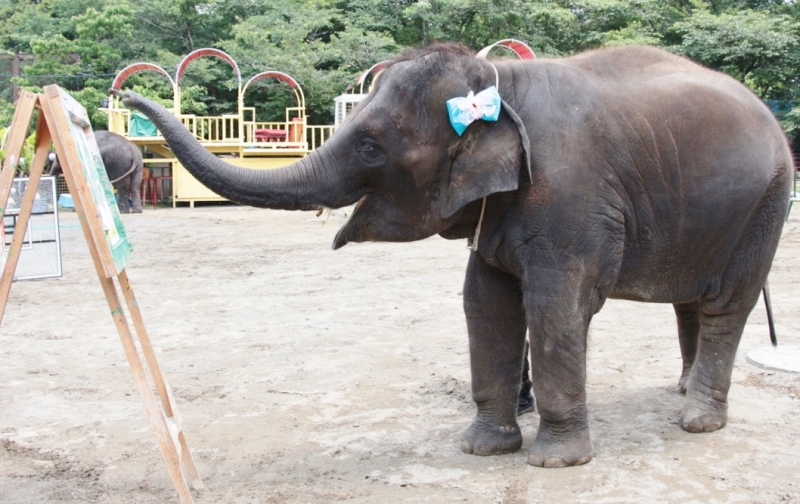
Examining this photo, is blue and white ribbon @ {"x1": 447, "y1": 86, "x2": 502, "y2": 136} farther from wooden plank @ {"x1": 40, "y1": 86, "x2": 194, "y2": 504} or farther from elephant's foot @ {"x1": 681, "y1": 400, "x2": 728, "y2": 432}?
elephant's foot @ {"x1": 681, "y1": 400, "x2": 728, "y2": 432}

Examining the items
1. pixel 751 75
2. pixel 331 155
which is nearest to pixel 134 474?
pixel 331 155

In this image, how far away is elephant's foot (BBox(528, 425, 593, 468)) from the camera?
4.09 m

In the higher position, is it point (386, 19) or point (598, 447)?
point (386, 19)

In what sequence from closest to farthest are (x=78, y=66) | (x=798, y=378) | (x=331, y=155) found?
(x=331, y=155)
(x=798, y=378)
(x=78, y=66)

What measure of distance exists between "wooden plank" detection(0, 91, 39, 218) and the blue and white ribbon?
1.76 meters

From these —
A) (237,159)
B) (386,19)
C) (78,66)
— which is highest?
(386,19)

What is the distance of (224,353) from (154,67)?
17.2 metres

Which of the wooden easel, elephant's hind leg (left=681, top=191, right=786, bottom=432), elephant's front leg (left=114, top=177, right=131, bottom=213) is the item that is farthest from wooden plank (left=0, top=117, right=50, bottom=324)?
elephant's front leg (left=114, top=177, right=131, bottom=213)

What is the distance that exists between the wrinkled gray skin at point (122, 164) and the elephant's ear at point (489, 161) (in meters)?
16.3

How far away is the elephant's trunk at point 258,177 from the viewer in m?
3.54

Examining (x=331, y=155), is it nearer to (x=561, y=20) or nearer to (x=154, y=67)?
(x=154, y=67)

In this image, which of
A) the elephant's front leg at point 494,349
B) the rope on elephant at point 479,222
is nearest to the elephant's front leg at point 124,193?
the elephant's front leg at point 494,349

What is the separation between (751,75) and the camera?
2720cm

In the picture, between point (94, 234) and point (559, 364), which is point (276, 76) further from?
point (94, 234)
